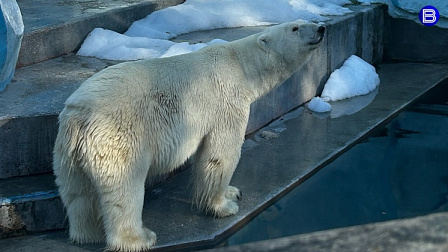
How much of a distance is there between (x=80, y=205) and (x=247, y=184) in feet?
4.04

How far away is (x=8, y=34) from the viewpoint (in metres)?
3.71

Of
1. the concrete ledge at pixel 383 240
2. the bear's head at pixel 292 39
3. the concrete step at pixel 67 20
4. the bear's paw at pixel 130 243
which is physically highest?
the concrete ledge at pixel 383 240

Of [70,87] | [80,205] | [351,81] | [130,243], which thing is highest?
[70,87]

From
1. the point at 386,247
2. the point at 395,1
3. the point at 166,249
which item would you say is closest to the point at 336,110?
the point at 395,1

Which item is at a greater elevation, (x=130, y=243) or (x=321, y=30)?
(x=321, y=30)

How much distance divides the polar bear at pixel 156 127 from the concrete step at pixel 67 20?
5.63 feet

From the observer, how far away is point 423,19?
23.3 feet

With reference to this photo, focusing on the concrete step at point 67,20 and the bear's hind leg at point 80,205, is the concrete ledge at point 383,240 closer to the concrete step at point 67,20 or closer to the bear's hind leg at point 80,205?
the bear's hind leg at point 80,205

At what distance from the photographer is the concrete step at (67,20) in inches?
178

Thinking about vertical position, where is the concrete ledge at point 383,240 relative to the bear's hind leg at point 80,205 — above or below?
above

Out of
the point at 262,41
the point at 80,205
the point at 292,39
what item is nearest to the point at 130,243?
the point at 80,205

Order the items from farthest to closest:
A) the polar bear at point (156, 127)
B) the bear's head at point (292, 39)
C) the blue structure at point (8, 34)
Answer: the blue structure at point (8, 34) → the bear's head at point (292, 39) → the polar bear at point (156, 127)

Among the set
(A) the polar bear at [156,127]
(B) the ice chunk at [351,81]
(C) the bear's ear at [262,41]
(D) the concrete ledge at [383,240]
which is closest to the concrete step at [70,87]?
(B) the ice chunk at [351,81]

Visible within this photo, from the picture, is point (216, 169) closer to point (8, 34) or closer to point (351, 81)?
point (8, 34)
